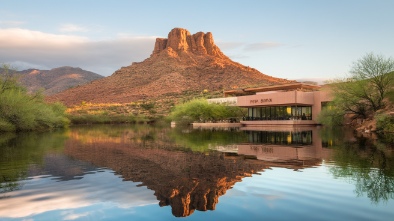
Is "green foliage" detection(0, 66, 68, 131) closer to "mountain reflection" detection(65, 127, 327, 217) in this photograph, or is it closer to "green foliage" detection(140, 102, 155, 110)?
"mountain reflection" detection(65, 127, 327, 217)

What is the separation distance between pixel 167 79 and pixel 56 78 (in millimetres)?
91692

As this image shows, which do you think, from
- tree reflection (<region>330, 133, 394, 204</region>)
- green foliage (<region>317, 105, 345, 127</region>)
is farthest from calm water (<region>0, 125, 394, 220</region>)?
green foliage (<region>317, 105, 345, 127</region>)

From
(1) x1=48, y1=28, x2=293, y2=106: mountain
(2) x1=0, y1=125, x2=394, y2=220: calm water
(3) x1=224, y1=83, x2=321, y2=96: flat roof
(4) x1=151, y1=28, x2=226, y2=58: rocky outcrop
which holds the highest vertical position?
(4) x1=151, y1=28, x2=226, y2=58: rocky outcrop

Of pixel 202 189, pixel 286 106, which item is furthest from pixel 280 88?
pixel 202 189

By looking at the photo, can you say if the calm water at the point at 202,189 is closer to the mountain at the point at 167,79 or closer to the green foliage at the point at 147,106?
the green foliage at the point at 147,106

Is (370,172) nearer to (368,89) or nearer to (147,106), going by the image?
(368,89)

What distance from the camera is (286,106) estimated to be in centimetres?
5966

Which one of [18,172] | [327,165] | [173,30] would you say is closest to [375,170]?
[327,165]

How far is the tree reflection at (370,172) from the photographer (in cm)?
843

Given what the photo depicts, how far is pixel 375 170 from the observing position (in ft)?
36.9

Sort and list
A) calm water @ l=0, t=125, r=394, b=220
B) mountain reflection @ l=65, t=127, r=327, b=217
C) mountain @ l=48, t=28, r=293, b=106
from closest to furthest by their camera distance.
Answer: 1. calm water @ l=0, t=125, r=394, b=220
2. mountain reflection @ l=65, t=127, r=327, b=217
3. mountain @ l=48, t=28, r=293, b=106

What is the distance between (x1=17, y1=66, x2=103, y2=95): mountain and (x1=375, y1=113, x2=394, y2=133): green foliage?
151 metres

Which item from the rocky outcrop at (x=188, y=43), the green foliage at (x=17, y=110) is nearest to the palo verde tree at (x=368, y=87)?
the green foliage at (x=17, y=110)

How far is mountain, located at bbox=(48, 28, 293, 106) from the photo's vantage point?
10944 cm
